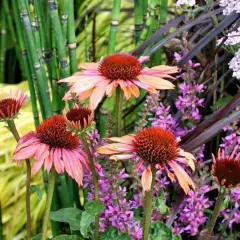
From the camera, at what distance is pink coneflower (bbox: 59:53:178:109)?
61 centimetres

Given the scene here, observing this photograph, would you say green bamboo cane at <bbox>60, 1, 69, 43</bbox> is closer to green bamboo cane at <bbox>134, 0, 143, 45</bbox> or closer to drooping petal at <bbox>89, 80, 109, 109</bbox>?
green bamboo cane at <bbox>134, 0, 143, 45</bbox>

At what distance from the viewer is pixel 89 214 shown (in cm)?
63

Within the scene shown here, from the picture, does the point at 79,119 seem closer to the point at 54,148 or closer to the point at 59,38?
the point at 54,148

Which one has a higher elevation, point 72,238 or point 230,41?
point 230,41

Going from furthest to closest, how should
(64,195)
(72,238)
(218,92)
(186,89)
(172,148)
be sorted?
(218,92)
(64,195)
(186,89)
(72,238)
(172,148)

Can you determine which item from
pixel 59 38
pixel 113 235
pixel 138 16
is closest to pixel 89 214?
pixel 113 235

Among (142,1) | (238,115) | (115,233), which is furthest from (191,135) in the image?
(142,1)

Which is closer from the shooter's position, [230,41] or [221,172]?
[221,172]

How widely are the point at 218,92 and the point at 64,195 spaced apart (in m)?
0.40

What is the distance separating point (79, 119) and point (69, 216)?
217mm

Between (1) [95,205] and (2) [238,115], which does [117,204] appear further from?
(2) [238,115]

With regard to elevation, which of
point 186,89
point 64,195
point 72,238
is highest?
point 186,89

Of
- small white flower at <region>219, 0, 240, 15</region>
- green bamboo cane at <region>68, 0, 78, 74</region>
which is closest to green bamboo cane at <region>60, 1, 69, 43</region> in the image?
green bamboo cane at <region>68, 0, 78, 74</region>

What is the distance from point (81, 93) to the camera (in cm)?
64
